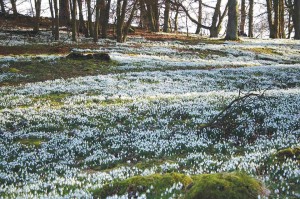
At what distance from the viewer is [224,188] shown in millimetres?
5965

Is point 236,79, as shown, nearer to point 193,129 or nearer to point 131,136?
point 193,129

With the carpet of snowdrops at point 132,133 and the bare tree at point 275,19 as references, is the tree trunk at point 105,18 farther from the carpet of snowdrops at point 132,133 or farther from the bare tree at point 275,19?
the bare tree at point 275,19

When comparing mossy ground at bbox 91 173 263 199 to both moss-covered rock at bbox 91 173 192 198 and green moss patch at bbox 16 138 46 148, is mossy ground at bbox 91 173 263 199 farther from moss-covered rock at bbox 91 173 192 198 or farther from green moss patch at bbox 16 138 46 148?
green moss patch at bbox 16 138 46 148

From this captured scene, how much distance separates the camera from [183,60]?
37250 mm

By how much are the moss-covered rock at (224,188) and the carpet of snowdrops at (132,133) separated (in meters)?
0.70

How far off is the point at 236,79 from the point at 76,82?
11.9m

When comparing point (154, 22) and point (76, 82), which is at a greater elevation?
point (154, 22)

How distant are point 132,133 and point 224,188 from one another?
28.4ft

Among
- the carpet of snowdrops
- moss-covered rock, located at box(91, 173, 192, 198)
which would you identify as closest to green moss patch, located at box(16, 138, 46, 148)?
the carpet of snowdrops

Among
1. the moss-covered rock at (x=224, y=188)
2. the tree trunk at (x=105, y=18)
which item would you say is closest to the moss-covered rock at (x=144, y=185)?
the moss-covered rock at (x=224, y=188)

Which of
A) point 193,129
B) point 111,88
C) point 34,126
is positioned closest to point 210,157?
point 193,129

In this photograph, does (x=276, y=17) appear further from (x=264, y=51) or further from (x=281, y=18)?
(x=264, y=51)

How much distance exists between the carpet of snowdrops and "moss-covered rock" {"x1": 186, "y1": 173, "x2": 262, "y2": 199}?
70cm

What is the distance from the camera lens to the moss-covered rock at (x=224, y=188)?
5.87 m
